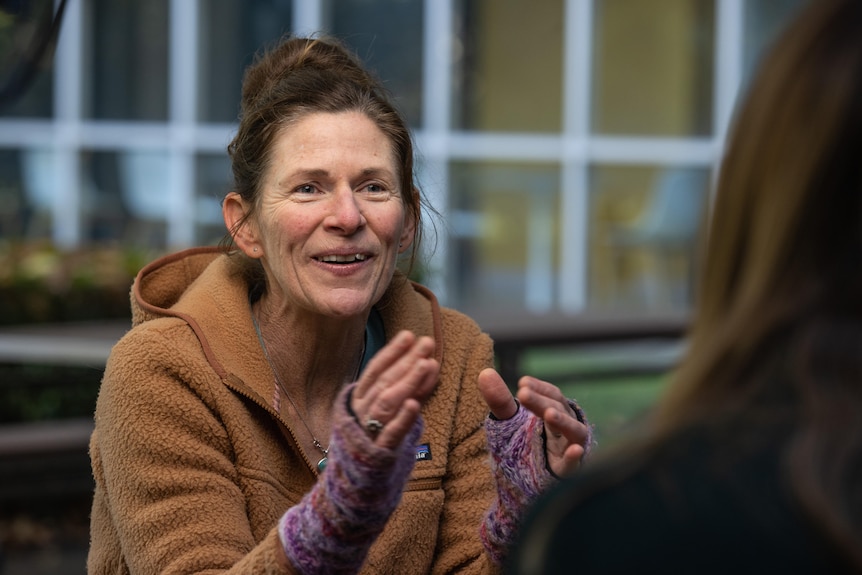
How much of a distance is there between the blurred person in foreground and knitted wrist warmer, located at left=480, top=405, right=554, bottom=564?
0.91 metres

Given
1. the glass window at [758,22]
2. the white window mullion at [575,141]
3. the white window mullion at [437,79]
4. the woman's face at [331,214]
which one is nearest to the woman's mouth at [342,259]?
the woman's face at [331,214]

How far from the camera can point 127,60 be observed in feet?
30.8

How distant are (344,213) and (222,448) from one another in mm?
491

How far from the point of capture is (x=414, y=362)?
5.90 ft

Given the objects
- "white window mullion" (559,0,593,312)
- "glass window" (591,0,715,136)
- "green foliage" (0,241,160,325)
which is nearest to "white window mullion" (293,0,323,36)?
"white window mullion" (559,0,593,312)

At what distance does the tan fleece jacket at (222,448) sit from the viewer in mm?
2135

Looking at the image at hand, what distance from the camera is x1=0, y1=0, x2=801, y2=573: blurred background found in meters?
9.30

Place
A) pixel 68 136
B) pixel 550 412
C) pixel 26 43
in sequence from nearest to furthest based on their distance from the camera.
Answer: pixel 550 412
pixel 26 43
pixel 68 136

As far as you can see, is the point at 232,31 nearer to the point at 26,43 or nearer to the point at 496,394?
the point at 26,43

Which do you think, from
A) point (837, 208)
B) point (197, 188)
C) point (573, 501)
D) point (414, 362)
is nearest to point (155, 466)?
point (414, 362)

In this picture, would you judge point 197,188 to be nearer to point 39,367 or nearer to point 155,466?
point 39,367

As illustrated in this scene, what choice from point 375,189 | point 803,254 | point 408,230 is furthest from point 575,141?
point 803,254

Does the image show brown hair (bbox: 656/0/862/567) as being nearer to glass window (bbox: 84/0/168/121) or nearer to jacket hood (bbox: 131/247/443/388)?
jacket hood (bbox: 131/247/443/388)

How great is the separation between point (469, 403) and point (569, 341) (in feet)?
9.66
